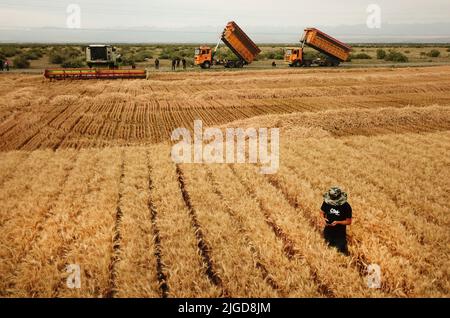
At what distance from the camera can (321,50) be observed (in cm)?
4597

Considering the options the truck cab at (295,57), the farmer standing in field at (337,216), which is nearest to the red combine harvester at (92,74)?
the truck cab at (295,57)

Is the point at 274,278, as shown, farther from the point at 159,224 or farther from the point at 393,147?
the point at 393,147

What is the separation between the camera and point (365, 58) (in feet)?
230

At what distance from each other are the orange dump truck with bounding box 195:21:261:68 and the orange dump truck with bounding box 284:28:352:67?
6396mm

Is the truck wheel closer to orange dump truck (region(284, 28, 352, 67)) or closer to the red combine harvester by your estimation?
orange dump truck (region(284, 28, 352, 67))

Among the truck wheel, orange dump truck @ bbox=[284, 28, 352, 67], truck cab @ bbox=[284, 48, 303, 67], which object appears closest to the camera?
orange dump truck @ bbox=[284, 28, 352, 67]

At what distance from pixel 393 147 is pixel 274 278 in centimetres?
989

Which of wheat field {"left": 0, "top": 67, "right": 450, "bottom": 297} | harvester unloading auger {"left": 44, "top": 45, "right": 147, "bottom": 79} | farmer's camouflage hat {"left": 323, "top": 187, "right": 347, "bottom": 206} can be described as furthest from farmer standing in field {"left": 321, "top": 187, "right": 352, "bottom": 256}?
harvester unloading auger {"left": 44, "top": 45, "right": 147, "bottom": 79}

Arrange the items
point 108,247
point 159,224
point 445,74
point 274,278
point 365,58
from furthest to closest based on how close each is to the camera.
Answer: point 365,58
point 445,74
point 159,224
point 108,247
point 274,278

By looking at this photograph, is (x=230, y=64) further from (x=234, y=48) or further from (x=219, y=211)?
(x=219, y=211)

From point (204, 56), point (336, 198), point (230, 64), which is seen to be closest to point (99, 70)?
point (204, 56)

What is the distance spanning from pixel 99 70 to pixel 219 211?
3127 cm

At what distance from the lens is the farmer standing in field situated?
6.54 m
